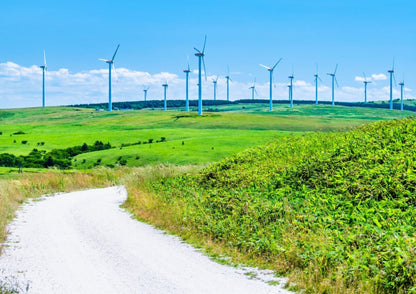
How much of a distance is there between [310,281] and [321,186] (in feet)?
34.3

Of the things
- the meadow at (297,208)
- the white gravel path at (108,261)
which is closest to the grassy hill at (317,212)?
the meadow at (297,208)

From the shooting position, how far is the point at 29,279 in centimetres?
1495

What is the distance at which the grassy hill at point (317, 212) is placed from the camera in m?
13.1

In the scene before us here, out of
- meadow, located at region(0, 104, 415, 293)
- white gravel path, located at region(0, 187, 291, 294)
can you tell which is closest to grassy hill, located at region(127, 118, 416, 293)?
meadow, located at region(0, 104, 415, 293)

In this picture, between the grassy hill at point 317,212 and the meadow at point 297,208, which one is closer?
the grassy hill at point 317,212

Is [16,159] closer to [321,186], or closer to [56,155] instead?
[56,155]

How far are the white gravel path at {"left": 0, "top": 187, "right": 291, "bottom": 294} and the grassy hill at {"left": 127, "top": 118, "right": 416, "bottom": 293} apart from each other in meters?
1.08

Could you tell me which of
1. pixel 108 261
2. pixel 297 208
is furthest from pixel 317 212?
pixel 108 261

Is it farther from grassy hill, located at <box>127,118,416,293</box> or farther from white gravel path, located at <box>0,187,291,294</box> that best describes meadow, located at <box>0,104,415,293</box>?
white gravel path, located at <box>0,187,291,294</box>

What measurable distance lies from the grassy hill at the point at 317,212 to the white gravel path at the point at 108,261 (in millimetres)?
1084

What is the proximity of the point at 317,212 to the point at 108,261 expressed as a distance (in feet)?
21.7

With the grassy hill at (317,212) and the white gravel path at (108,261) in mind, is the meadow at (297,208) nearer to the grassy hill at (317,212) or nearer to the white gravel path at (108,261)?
the grassy hill at (317,212)

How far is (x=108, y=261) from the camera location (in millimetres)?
17281

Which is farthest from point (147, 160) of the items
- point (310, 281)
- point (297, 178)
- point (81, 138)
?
point (310, 281)
